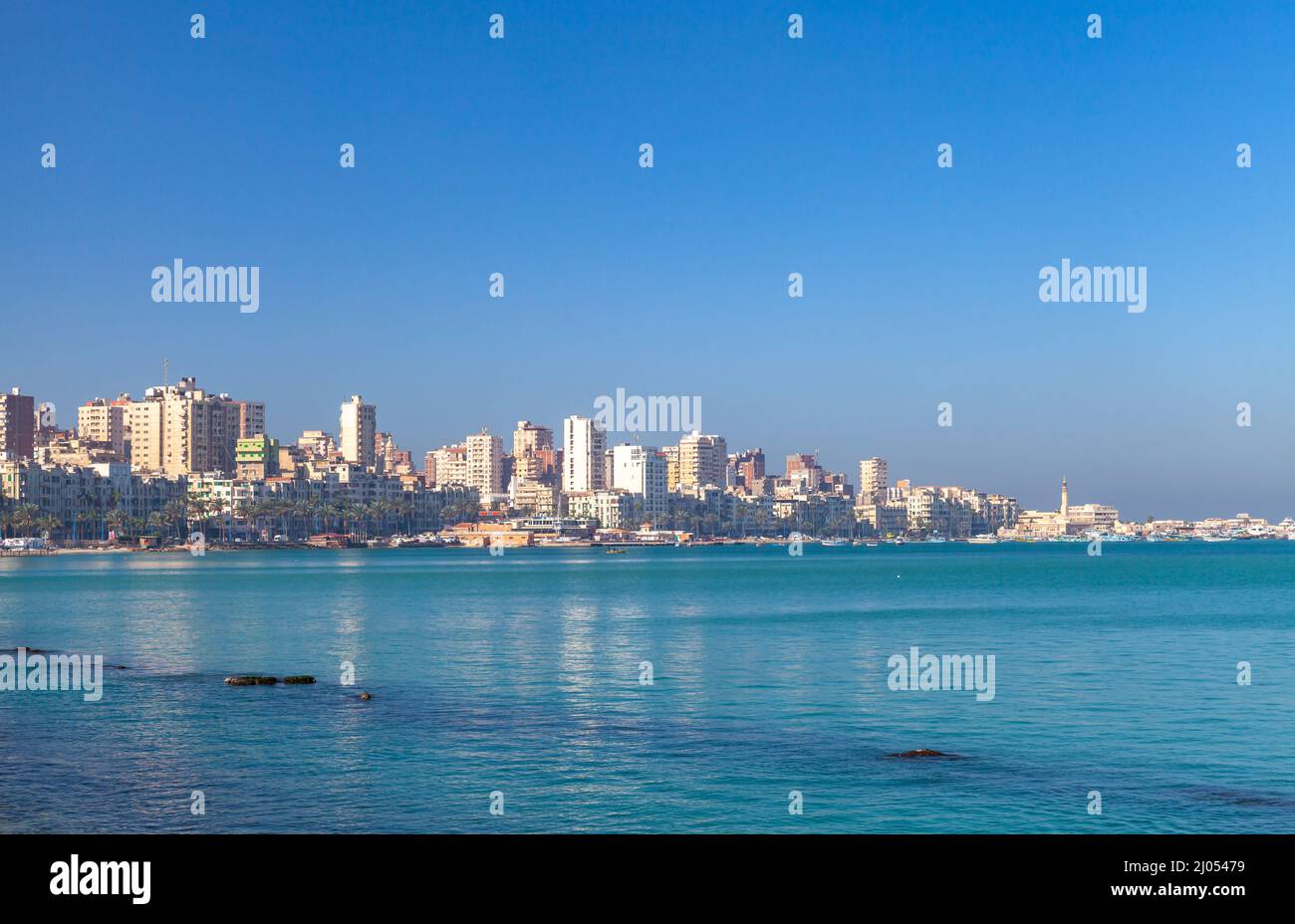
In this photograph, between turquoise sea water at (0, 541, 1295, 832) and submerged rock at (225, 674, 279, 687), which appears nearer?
turquoise sea water at (0, 541, 1295, 832)

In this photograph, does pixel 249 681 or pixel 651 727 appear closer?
pixel 651 727

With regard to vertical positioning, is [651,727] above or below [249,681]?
below

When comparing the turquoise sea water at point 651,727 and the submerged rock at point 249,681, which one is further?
the submerged rock at point 249,681
